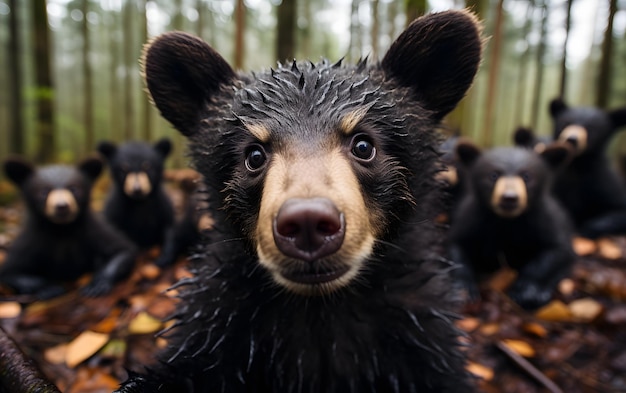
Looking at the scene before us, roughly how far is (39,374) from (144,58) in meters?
1.42

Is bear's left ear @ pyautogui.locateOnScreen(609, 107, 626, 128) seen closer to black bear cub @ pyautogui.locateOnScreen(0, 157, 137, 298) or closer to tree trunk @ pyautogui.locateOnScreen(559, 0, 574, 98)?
tree trunk @ pyautogui.locateOnScreen(559, 0, 574, 98)

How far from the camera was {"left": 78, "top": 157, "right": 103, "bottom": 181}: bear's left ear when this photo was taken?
4.86m

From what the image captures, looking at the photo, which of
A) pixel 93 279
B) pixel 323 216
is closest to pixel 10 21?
pixel 93 279

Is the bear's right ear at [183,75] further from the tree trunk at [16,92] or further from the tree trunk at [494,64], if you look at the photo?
the tree trunk at [16,92]

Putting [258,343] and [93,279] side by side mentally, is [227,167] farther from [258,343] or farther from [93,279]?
[93,279]

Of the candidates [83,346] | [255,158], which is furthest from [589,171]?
[83,346]

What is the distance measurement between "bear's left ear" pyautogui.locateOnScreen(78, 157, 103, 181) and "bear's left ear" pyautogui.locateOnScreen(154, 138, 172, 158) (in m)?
1.07

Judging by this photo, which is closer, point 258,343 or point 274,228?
point 274,228

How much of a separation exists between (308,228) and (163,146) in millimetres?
5076

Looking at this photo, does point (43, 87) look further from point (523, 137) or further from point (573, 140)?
point (573, 140)

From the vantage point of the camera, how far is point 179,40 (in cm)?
204

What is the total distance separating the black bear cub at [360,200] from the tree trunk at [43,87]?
780 centimetres

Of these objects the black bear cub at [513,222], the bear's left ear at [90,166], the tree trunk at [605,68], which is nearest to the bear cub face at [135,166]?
the bear's left ear at [90,166]

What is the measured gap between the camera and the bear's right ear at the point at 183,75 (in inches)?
81.3
